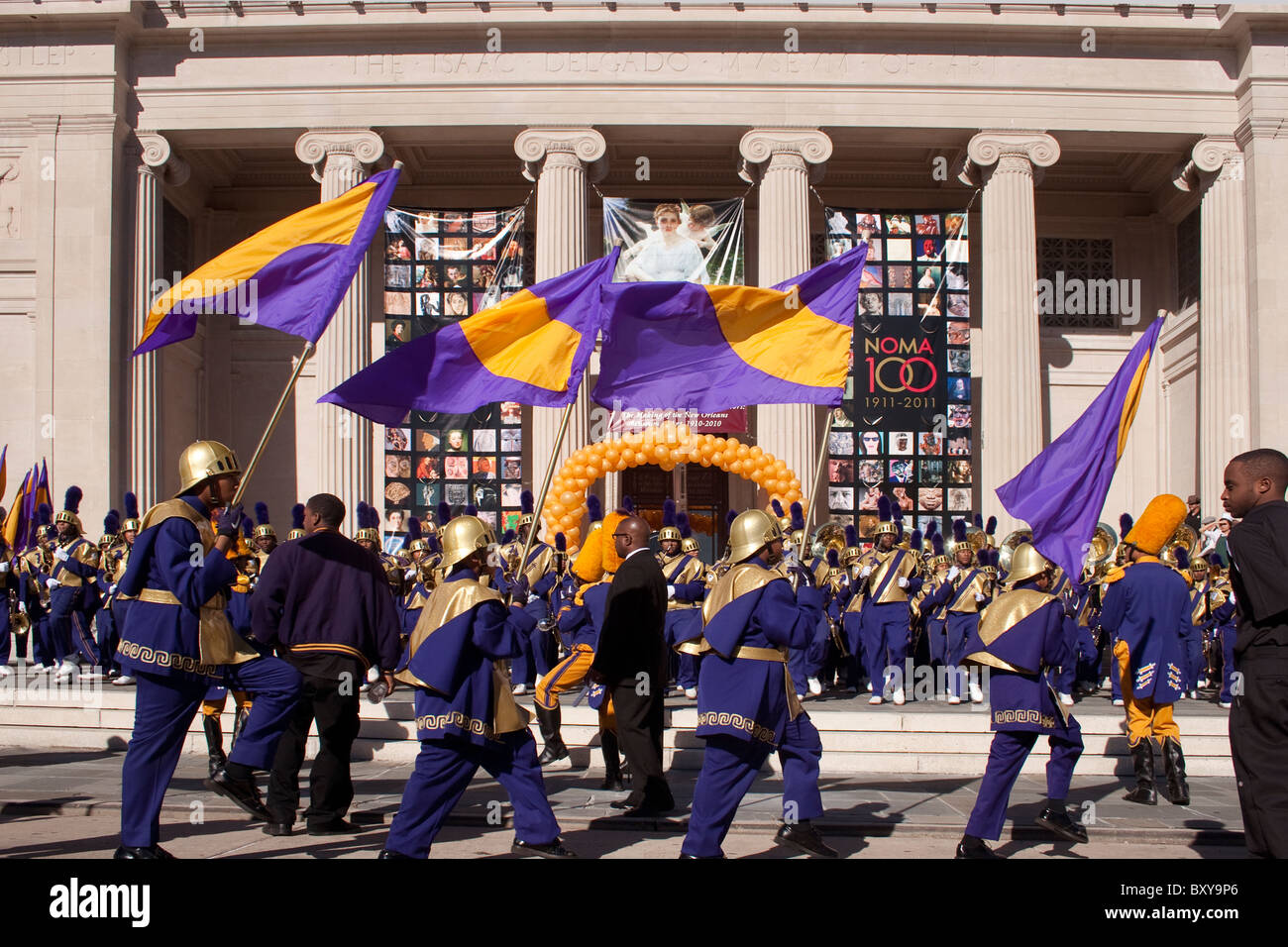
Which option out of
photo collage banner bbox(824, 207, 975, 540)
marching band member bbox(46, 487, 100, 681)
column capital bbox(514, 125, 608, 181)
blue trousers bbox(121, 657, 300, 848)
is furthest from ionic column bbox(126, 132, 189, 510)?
blue trousers bbox(121, 657, 300, 848)

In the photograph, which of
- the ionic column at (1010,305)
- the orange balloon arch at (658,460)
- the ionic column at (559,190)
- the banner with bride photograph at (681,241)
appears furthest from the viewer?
the ionic column at (559,190)

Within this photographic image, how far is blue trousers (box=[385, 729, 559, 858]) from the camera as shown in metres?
6.08

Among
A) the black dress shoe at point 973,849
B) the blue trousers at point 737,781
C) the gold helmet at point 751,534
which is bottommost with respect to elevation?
the black dress shoe at point 973,849

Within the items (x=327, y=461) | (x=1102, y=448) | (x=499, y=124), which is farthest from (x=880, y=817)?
(x=499, y=124)

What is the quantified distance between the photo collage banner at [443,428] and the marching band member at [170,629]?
1621cm

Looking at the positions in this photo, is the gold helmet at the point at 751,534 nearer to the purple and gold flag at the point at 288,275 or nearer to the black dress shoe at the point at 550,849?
the black dress shoe at the point at 550,849

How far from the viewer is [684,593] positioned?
12.6 metres

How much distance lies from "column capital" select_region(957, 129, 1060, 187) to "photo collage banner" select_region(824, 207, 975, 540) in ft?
4.26

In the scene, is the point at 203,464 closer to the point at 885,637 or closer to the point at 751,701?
the point at 751,701

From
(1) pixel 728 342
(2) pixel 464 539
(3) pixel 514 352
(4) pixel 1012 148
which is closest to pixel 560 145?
(4) pixel 1012 148

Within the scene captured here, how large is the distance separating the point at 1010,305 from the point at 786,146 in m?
5.23

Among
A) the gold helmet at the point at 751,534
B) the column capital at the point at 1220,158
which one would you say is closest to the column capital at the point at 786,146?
the column capital at the point at 1220,158

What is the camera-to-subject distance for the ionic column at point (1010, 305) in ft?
73.8

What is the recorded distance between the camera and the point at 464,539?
6.49 m
